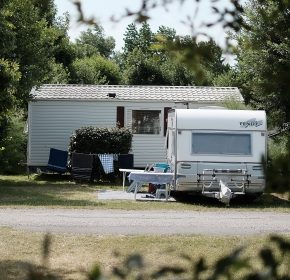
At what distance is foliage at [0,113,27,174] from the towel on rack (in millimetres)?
5266

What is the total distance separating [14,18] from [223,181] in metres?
9.64

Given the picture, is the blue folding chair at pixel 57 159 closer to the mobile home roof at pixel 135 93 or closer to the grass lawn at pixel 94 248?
the mobile home roof at pixel 135 93

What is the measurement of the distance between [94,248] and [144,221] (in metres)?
2.98

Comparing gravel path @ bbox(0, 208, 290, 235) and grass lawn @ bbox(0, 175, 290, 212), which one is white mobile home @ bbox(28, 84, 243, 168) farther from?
gravel path @ bbox(0, 208, 290, 235)

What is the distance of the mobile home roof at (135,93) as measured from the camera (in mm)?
23156

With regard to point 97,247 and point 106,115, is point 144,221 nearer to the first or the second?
point 97,247

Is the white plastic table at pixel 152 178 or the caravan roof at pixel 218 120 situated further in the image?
the caravan roof at pixel 218 120

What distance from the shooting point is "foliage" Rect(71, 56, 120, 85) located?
145ft

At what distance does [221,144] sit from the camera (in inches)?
614

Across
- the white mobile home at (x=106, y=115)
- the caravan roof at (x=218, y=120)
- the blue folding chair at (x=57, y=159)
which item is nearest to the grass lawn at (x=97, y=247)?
the caravan roof at (x=218, y=120)

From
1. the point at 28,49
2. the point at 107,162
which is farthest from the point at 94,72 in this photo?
the point at 107,162

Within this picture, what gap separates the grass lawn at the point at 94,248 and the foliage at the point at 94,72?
3455 centimetres

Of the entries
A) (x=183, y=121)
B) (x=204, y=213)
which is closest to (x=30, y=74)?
(x=183, y=121)

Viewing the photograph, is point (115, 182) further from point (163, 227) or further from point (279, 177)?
point (279, 177)
